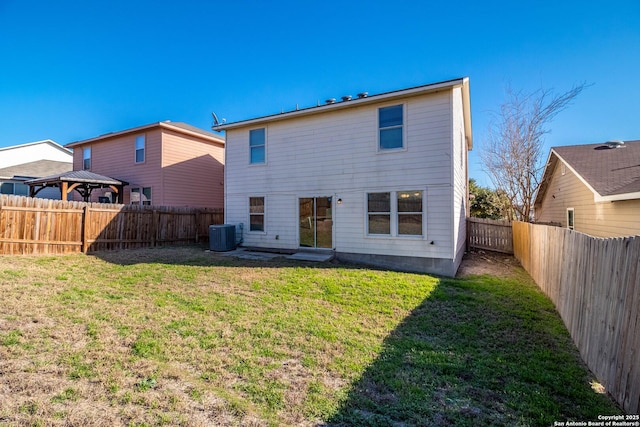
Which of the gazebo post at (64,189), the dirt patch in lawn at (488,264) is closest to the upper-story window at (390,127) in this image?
the dirt patch in lawn at (488,264)

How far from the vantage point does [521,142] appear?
1602 centimetres

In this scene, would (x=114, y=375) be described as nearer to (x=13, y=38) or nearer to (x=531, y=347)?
(x=531, y=347)

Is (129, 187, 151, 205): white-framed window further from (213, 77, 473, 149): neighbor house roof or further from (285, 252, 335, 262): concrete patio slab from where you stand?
(285, 252, 335, 262): concrete patio slab

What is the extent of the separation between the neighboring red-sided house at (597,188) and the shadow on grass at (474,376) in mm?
5588

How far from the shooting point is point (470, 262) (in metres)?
11.1

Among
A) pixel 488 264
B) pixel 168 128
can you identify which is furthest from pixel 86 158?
pixel 488 264

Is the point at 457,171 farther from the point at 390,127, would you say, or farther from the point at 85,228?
the point at 85,228

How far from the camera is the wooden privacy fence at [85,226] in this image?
9055 mm

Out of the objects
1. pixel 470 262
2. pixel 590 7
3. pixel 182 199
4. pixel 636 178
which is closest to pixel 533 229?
pixel 470 262

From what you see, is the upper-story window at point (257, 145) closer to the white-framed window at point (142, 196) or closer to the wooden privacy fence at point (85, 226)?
the wooden privacy fence at point (85, 226)

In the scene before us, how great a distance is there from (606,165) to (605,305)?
11.0 m

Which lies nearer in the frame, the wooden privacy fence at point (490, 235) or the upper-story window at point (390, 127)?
the upper-story window at point (390, 127)

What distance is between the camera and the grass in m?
2.56

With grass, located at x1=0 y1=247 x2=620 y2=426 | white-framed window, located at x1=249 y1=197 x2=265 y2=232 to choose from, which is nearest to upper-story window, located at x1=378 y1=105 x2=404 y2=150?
grass, located at x1=0 y1=247 x2=620 y2=426
